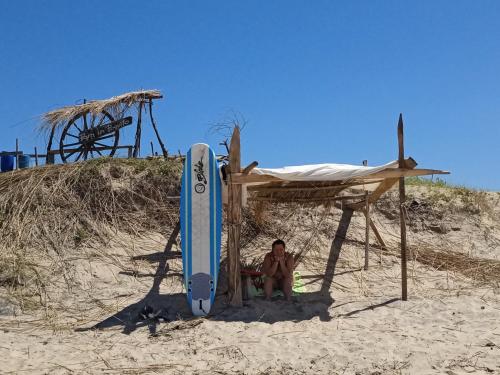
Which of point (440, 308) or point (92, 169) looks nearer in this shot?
point (440, 308)

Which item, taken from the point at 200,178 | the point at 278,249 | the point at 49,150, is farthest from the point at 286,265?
the point at 49,150

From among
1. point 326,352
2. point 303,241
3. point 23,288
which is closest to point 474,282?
point 303,241

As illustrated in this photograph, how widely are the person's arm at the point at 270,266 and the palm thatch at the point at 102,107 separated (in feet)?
19.4

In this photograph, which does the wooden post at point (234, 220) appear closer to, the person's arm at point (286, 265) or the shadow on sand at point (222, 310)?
the shadow on sand at point (222, 310)

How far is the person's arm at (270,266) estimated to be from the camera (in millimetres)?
7379

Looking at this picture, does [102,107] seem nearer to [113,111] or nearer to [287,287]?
[113,111]

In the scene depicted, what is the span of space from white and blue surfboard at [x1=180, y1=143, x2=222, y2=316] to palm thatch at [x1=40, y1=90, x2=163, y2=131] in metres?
5.14

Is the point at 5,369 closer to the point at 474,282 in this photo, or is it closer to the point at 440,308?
the point at 440,308

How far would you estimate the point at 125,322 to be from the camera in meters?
6.65

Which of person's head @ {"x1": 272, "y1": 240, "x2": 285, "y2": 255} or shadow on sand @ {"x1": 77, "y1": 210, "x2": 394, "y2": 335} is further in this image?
person's head @ {"x1": 272, "y1": 240, "x2": 285, "y2": 255}

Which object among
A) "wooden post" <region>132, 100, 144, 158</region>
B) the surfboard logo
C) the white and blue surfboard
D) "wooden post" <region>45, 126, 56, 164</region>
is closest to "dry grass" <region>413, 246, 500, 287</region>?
the white and blue surfboard

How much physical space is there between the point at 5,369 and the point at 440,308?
16.6 ft

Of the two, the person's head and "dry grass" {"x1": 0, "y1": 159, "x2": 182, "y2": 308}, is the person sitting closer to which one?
the person's head

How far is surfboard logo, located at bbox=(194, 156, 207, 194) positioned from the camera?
735 centimetres
